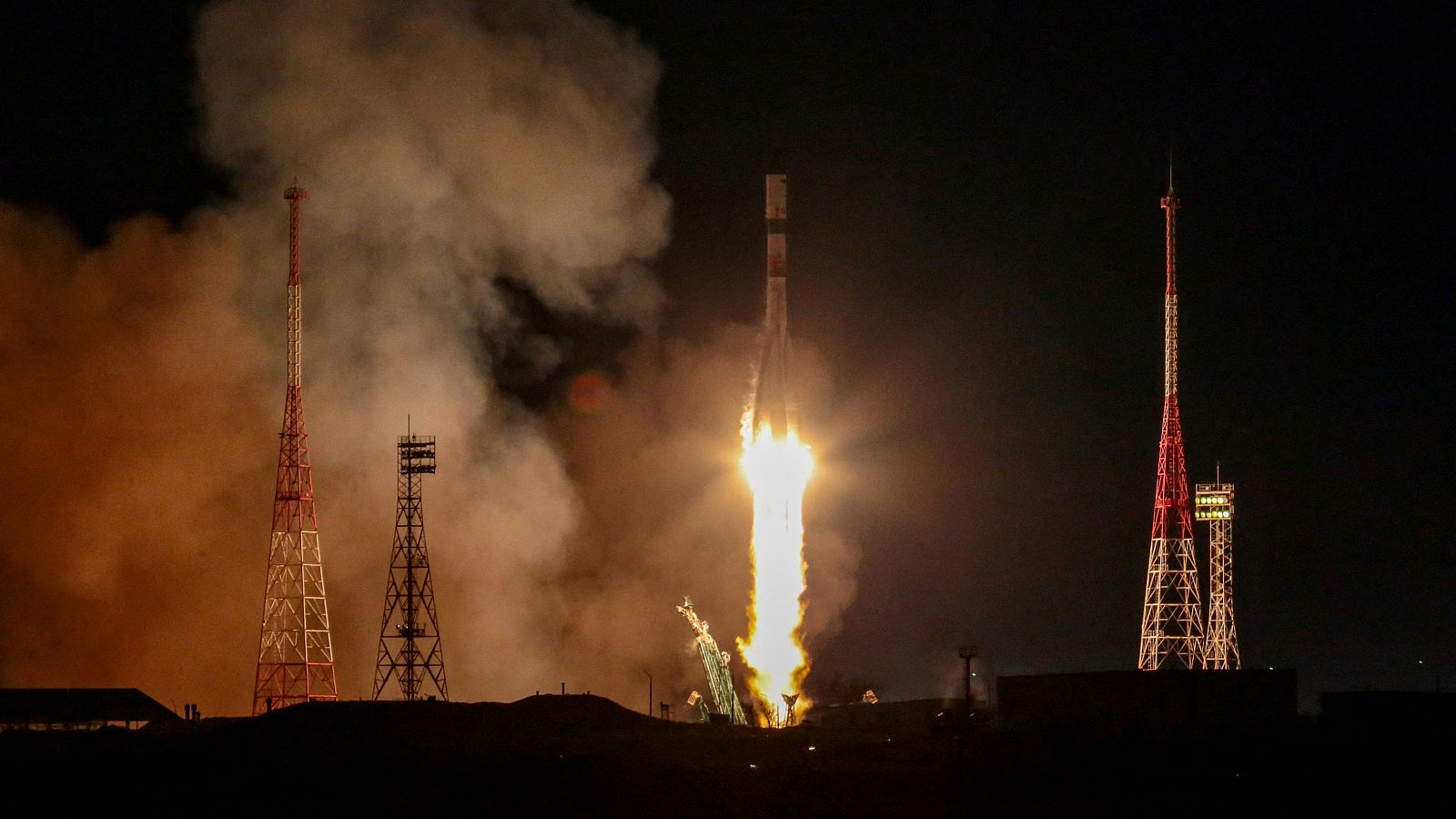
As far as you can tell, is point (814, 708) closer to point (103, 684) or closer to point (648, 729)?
point (648, 729)

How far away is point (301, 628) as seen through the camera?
299ft

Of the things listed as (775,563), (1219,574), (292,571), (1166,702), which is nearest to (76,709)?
(292,571)

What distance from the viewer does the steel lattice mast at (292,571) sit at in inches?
3497

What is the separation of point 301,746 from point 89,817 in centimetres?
1038

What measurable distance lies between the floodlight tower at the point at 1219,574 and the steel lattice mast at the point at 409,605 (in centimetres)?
3383

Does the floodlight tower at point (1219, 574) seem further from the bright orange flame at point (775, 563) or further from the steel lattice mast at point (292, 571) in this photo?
the steel lattice mast at point (292, 571)

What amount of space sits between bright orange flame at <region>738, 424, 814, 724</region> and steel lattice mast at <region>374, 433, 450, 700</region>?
469 inches

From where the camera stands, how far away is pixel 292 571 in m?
90.8

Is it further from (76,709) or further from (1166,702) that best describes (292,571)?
(1166,702)

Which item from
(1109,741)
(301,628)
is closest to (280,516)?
(301,628)

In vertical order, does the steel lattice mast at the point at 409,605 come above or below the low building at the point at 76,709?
above

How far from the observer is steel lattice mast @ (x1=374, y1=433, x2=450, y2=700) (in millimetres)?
88750

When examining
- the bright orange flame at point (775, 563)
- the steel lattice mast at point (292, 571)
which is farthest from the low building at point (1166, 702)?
the steel lattice mast at point (292, 571)

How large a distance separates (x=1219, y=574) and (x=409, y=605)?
129 feet
